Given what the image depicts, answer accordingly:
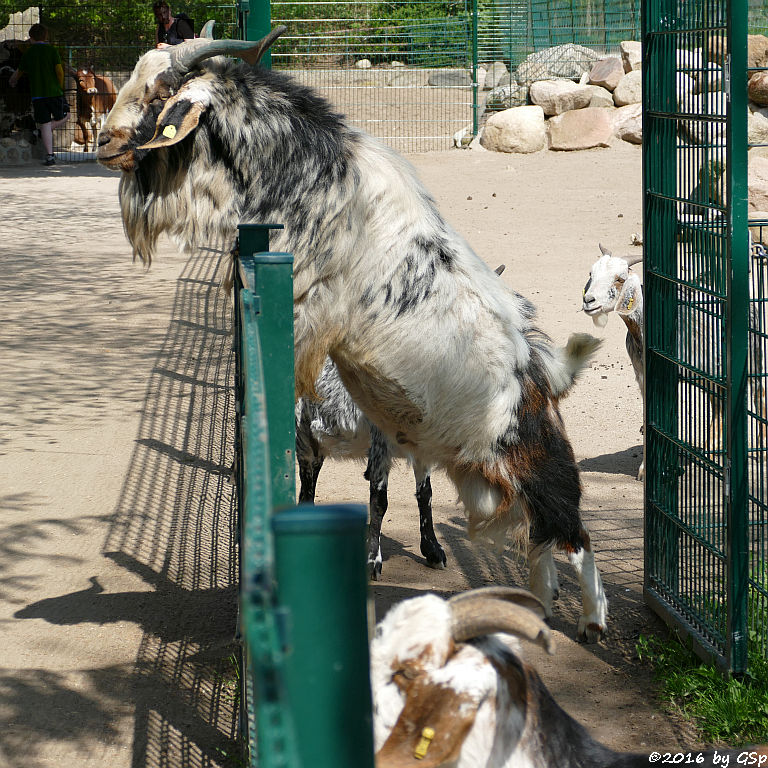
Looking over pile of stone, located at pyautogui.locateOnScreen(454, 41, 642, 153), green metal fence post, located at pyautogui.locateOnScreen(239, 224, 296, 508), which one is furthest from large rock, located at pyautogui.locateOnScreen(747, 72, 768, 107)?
green metal fence post, located at pyautogui.locateOnScreen(239, 224, 296, 508)

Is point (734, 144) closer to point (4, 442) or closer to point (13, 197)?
point (4, 442)

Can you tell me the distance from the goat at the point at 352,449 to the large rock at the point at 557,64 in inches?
722

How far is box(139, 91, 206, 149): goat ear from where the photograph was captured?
3512 millimetres

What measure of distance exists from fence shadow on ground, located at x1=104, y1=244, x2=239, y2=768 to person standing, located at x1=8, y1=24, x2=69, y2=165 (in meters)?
13.4

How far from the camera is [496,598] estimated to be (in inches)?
71.2

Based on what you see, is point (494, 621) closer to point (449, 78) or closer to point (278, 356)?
point (278, 356)

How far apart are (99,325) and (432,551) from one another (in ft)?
18.3

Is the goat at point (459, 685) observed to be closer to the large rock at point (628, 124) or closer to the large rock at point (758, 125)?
the large rock at point (758, 125)

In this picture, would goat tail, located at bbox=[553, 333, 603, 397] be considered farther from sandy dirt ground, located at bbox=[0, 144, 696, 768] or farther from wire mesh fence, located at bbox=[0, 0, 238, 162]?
wire mesh fence, located at bbox=[0, 0, 238, 162]

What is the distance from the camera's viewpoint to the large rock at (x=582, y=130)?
62.1ft

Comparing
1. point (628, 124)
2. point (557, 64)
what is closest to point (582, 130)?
point (628, 124)

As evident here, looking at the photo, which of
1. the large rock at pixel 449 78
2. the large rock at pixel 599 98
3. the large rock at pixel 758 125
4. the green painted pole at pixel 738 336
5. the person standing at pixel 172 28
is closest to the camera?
the green painted pole at pixel 738 336

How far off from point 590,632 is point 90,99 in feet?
67.6

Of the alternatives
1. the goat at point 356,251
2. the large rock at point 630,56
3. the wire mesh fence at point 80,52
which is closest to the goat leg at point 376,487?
the goat at point 356,251
